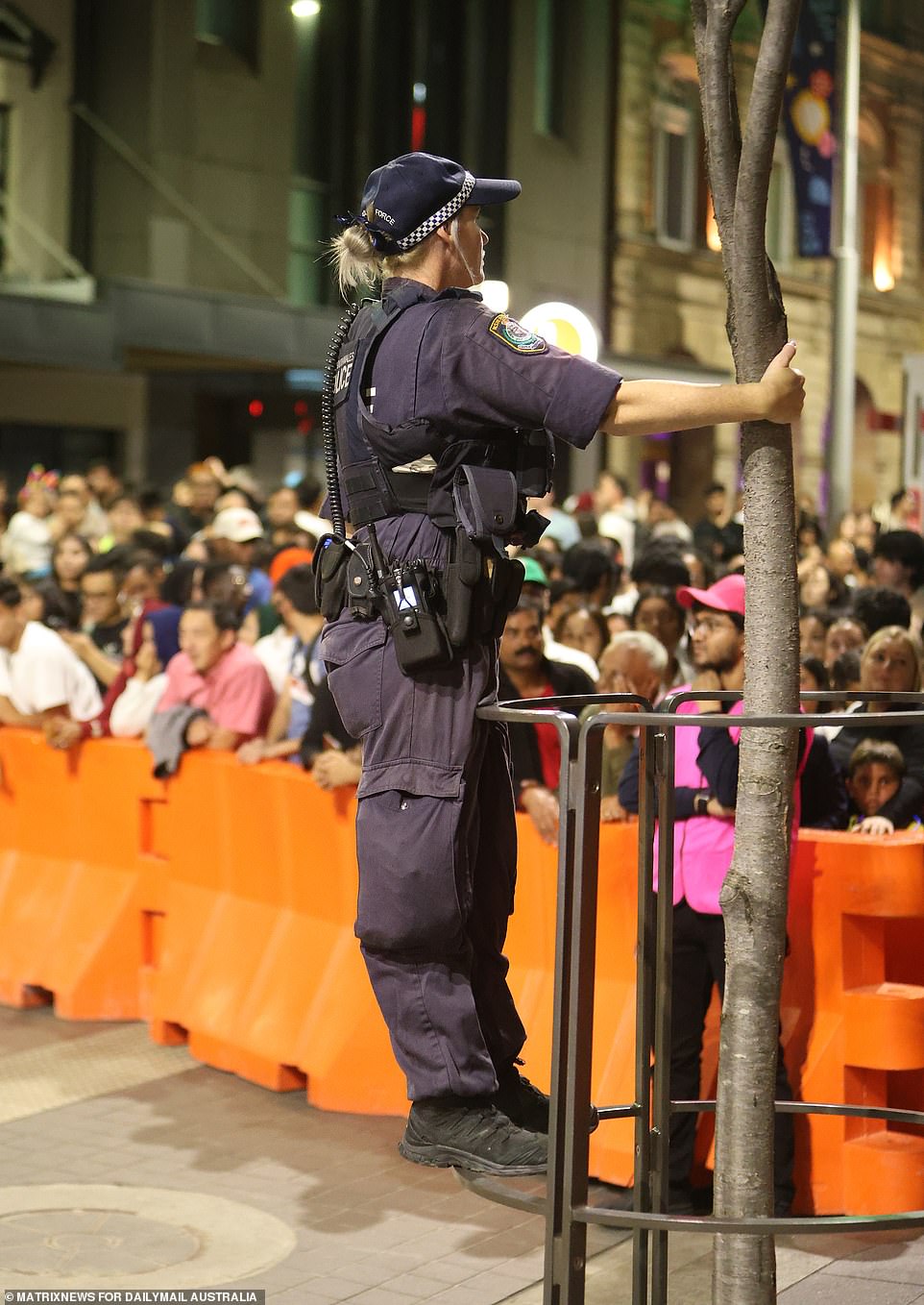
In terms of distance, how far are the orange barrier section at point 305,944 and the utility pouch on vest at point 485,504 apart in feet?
8.68

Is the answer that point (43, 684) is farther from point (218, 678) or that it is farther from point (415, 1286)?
point (415, 1286)

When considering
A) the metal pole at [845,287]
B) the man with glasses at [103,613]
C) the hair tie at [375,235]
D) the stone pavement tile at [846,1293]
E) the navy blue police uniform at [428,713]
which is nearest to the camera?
the navy blue police uniform at [428,713]

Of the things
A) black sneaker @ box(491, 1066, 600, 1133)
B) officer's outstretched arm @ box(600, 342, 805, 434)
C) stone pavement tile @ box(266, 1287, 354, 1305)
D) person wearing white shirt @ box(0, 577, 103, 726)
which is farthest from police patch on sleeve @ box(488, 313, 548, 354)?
person wearing white shirt @ box(0, 577, 103, 726)

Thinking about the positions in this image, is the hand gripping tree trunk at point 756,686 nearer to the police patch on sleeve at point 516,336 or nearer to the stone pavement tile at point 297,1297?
the police patch on sleeve at point 516,336

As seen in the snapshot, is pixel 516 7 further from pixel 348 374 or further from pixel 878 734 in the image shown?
pixel 348 374

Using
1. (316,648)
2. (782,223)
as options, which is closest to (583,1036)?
(316,648)

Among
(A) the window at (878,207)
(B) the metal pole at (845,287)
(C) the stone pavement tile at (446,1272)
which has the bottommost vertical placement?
(C) the stone pavement tile at (446,1272)

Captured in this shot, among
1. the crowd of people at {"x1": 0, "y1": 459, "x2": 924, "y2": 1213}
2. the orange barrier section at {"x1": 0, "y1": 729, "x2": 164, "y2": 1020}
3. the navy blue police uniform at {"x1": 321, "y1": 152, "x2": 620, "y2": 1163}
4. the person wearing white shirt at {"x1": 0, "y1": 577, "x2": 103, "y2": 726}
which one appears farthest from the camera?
the person wearing white shirt at {"x1": 0, "y1": 577, "x2": 103, "y2": 726}

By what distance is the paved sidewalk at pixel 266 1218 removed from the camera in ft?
17.6

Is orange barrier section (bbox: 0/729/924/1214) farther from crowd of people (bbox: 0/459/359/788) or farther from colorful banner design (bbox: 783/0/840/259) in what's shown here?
colorful banner design (bbox: 783/0/840/259)

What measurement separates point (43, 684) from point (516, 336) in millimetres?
5780

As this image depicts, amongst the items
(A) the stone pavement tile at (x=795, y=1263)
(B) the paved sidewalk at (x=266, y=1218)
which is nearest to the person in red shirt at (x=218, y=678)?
(B) the paved sidewalk at (x=266, y=1218)

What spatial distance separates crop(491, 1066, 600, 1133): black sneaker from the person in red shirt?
434cm

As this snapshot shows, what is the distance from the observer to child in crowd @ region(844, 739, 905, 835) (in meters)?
6.38
